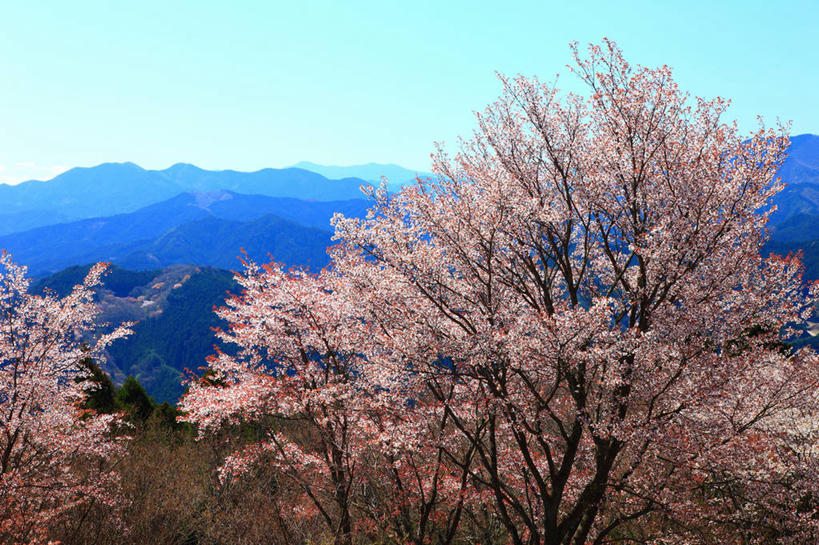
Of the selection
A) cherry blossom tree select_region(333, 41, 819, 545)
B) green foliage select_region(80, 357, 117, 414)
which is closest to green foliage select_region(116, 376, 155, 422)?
green foliage select_region(80, 357, 117, 414)

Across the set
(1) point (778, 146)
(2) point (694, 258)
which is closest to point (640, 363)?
(2) point (694, 258)

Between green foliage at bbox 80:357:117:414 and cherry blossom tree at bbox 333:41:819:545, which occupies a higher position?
cherry blossom tree at bbox 333:41:819:545

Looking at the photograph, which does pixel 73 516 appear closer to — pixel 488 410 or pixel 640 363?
pixel 488 410

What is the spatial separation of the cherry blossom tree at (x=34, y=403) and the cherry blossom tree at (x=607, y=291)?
7421mm

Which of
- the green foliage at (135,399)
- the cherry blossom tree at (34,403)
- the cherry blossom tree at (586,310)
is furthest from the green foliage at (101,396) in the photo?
the cherry blossom tree at (586,310)

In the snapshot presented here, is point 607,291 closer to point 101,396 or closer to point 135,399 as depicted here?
point 101,396

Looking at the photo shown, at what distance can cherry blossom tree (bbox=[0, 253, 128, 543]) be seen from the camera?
10.8 metres

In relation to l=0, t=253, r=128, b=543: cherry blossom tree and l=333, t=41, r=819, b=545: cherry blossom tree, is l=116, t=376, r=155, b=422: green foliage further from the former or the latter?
l=333, t=41, r=819, b=545: cherry blossom tree

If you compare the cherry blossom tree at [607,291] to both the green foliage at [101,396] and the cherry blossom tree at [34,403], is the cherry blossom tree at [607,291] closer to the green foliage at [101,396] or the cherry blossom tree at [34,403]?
the cherry blossom tree at [34,403]

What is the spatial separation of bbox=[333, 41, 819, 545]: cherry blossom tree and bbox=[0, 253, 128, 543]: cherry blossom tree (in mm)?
7421

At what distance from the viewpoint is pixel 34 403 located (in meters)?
11.6

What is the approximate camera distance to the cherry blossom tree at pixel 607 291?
9.09 meters

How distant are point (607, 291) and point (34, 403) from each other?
42.0ft

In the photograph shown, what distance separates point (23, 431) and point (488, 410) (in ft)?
33.6
